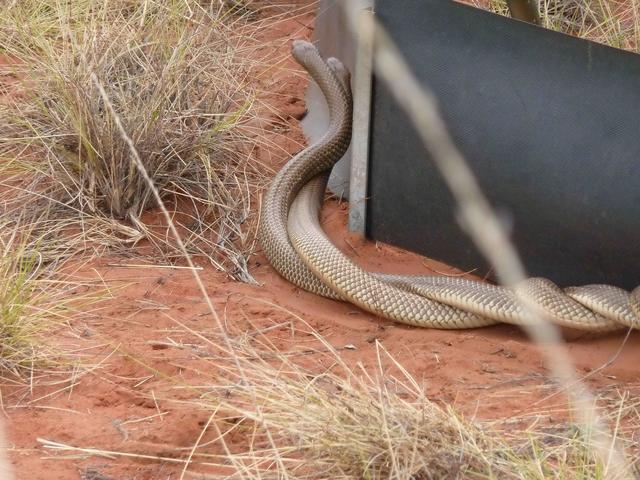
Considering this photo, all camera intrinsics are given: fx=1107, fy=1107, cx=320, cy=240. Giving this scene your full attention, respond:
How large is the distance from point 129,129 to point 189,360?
1.64 m

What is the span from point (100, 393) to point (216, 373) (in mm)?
408

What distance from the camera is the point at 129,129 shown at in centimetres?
532

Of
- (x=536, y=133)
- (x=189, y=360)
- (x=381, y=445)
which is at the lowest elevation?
(x=189, y=360)

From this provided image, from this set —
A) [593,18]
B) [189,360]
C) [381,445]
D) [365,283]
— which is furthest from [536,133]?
[381,445]

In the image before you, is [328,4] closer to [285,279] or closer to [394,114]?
[394,114]

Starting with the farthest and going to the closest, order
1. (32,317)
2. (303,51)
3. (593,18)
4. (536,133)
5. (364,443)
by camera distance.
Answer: (303,51), (593,18), (536,133), (32,317), (364,443)

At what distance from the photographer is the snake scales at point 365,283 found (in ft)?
14.9

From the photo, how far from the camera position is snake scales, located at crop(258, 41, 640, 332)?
4527mm

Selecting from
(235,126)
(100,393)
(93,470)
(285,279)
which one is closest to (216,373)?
(100,393)

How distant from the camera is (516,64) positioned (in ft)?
16.0

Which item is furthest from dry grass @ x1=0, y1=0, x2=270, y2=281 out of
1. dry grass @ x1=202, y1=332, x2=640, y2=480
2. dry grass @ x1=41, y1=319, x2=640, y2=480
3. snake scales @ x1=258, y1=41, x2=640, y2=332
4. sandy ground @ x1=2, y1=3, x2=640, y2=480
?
dry grass @ x1=202, y1=332, x2=640, y2=480

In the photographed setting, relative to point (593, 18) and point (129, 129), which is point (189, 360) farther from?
point (593, 18)

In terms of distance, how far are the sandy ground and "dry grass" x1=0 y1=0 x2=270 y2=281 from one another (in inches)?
13.0

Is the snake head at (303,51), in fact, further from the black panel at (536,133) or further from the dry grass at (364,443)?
the dry grass at (364,443)
